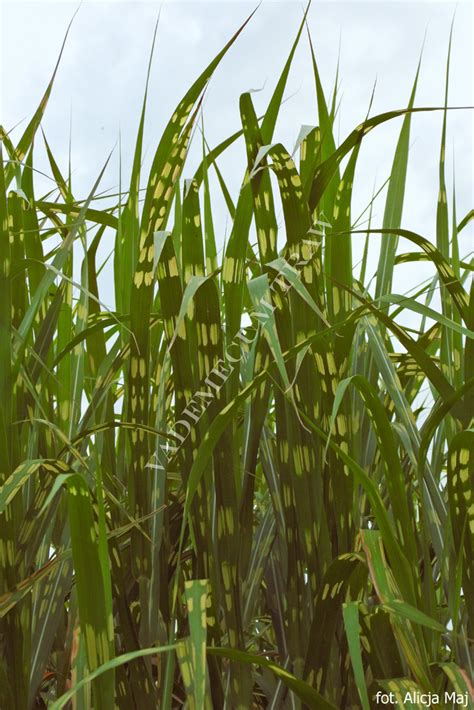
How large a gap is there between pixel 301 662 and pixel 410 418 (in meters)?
0.20

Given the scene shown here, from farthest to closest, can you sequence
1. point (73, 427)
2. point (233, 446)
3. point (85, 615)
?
point (73, 427) < point (233, 446) < point (85, 615)

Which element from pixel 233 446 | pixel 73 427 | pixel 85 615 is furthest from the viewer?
pixel 73 427

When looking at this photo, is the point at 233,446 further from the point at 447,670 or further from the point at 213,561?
the point at 447,670

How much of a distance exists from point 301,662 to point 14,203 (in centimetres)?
44

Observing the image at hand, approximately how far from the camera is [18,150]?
0.78 meters

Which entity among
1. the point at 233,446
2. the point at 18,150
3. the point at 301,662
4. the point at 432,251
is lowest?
the point at 301,662

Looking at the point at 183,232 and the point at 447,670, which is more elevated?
the point at 183,232

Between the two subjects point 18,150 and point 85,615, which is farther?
point 18,150

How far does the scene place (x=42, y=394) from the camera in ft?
2.27

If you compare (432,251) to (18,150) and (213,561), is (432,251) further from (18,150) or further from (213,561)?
(18,150)

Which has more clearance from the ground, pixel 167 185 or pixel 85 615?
pixel 167 185

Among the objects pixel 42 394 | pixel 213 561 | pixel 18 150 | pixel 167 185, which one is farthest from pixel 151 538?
pixel 18 150

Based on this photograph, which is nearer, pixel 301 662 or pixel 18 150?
pixel 301 662

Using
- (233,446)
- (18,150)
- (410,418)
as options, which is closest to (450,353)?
(410,418)
